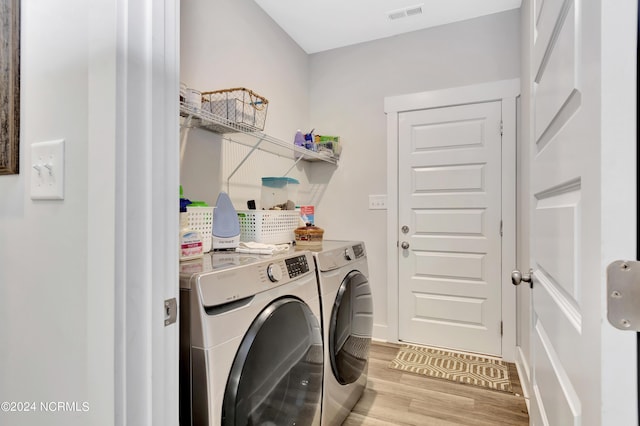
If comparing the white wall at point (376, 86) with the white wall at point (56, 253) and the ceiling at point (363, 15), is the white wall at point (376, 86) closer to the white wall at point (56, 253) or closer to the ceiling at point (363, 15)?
the ceiling at point (363, 15)

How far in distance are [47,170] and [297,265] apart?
0.83m

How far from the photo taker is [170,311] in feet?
2.11

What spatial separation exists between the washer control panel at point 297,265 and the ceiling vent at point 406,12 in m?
2.02

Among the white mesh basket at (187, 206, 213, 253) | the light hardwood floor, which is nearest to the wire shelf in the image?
the white mesh basket at (187, 206, 213, 253)

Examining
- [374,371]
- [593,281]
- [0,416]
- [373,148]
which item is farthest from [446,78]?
[0,416]

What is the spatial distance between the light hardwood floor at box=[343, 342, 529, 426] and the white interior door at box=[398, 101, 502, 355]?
502 millimetres

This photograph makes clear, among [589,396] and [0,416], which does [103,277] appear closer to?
[0,416]

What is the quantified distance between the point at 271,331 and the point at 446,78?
2.34 m

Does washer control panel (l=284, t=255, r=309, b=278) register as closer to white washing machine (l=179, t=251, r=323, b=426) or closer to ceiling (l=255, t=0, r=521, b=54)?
white washing machine (l=179, t=251, r=323, b=426)

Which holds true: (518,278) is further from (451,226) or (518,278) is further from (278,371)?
(451,226)

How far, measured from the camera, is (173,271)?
2.12ft

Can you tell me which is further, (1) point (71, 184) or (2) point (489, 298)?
(2) point (489, 298)

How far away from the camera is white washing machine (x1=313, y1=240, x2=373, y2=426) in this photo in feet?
4.75

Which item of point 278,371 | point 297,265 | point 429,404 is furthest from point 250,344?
point 429,404
